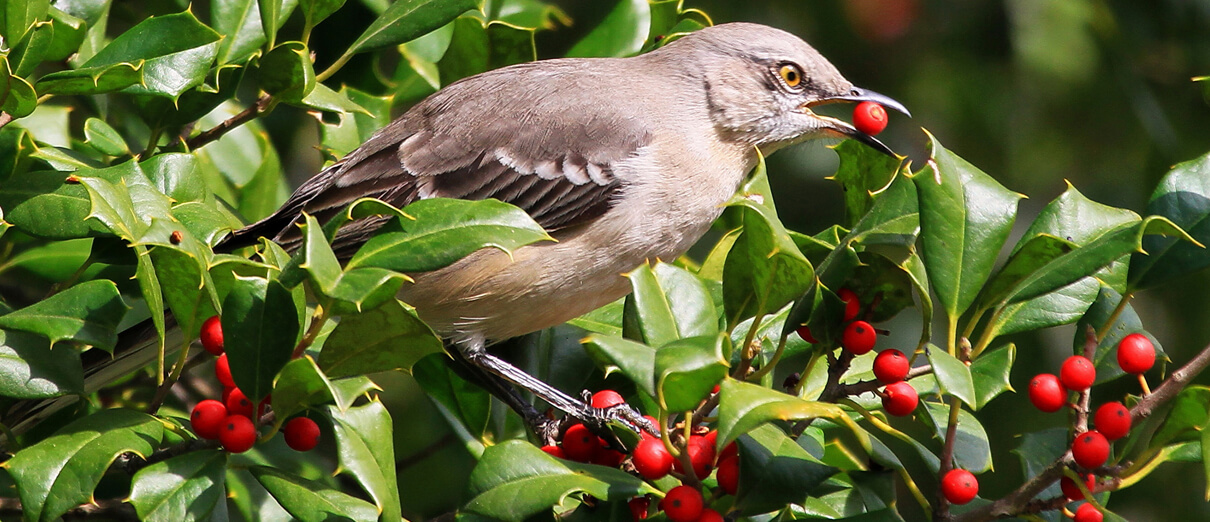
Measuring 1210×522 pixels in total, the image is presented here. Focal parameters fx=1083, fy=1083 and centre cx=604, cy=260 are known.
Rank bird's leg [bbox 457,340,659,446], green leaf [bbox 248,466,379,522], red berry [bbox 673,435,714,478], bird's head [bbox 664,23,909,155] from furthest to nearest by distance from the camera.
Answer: bird's head [bbox 664,23,909,155] < bird's leg [bbox 457,340,659,446] < red berry [bbox 673,435,714,478] < green leaf [bbox 248,466,379,522]

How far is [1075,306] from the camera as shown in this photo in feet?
8.73

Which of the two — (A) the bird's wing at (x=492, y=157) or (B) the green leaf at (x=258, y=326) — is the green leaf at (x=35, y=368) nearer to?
(B) the green leaf at (x=258, y=326)

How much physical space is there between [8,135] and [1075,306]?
280 centimetres

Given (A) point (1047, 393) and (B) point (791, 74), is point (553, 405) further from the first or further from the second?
(B) point (791, 74)

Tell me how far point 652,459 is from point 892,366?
1.85ft

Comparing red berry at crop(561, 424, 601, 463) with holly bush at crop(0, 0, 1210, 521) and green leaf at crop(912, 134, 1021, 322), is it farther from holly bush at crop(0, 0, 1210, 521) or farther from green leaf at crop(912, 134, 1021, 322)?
green leaf at crop(912, 134, 1021, 322)

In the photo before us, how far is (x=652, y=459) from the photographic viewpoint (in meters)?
2.41

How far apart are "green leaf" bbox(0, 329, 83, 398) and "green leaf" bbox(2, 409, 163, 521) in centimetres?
15

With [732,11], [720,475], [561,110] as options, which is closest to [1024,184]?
[732,11]

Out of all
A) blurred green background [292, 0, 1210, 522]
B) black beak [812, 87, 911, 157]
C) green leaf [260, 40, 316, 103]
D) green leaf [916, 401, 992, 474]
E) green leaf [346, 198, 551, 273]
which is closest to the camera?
green leaf [346, 198, 551, 273]

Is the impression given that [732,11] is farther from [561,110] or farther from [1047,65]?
[561,110]

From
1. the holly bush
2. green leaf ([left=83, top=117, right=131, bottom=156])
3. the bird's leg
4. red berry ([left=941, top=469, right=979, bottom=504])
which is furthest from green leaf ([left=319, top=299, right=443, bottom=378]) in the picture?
green leaf ([left=83, top=117, right=131, bottom=156])

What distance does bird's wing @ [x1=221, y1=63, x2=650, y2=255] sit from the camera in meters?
3.95

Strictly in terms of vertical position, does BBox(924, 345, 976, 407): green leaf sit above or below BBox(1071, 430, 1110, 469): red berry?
above
